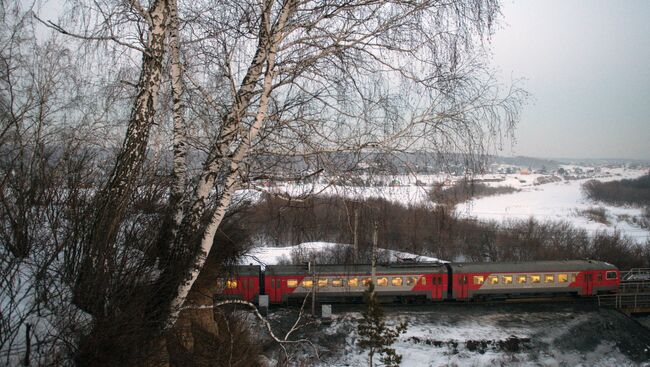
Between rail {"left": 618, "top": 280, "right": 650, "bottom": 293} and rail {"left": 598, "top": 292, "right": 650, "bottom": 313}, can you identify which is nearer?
rail {"left": 598, "top": 292, "right": 650, "bottom": 313}

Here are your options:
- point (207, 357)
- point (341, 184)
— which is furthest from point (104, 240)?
point (341, 184)

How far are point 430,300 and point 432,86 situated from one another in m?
13.3

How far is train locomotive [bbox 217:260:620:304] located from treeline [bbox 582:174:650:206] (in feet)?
130

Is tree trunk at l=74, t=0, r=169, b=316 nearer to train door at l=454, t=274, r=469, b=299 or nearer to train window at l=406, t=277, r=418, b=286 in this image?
train window at l=406, t=277, r=418, b=286

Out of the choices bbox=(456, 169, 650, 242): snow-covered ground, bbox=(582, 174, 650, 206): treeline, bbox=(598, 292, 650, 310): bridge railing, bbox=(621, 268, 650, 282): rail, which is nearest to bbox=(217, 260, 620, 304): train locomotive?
bbox=(598, 292, 650, 310): bridge railing

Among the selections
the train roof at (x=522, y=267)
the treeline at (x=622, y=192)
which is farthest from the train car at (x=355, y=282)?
the treeline at (x=622, y=192)

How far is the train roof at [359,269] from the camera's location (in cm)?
1420

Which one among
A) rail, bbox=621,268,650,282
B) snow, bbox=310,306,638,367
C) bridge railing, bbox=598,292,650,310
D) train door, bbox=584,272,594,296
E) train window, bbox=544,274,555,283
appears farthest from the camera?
rail, bbox=621,268,650,282

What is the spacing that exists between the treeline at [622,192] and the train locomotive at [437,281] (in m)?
39.7

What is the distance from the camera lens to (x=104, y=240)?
2586 millimetres

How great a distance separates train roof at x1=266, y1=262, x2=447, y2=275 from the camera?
559 inches

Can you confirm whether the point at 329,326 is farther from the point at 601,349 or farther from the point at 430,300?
the point at 601,349

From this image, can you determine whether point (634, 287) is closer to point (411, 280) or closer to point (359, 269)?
point (411, 280)

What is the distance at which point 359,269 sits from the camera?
47.2 ft
